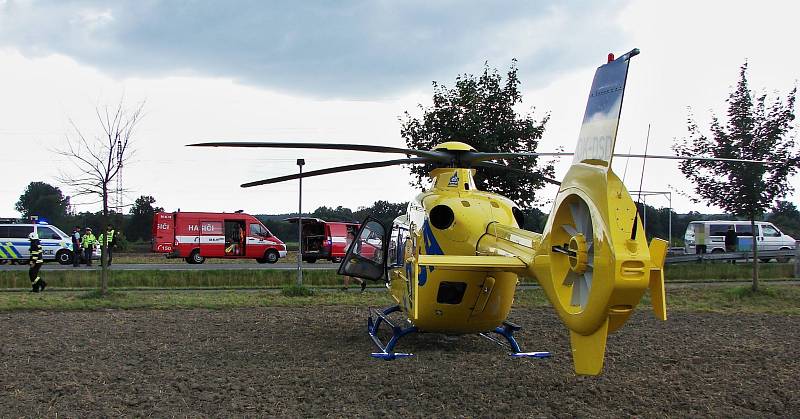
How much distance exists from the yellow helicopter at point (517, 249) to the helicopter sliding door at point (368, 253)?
0.02m

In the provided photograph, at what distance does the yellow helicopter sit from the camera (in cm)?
518

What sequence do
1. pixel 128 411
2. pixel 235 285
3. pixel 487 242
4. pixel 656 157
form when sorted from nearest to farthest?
pixel 128 411 < pixel 656 157 < pixel 487 242 < pixel 235 285

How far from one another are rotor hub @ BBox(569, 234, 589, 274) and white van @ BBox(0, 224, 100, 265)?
102 feet

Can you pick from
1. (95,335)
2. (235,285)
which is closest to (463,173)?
(95,335)

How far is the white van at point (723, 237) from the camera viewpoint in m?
36.8

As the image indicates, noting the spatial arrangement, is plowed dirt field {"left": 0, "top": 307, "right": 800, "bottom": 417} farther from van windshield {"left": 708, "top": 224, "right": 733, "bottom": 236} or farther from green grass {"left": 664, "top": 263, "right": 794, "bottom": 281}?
van windshield {"left": 708, "top": 224, "right": 733, "bottom": 236}

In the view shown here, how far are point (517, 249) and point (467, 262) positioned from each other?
2.48ft

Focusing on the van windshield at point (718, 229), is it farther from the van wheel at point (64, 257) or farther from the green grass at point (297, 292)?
the van wheel at point (64, 257)

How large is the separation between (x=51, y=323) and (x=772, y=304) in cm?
1658

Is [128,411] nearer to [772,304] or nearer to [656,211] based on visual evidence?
[772,304]

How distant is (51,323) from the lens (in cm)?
1281

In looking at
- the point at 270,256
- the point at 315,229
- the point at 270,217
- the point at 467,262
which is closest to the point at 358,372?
the point at 467,262

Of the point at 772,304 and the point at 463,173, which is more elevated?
the point at 463,173

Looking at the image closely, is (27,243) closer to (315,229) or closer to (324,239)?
(315,229)
